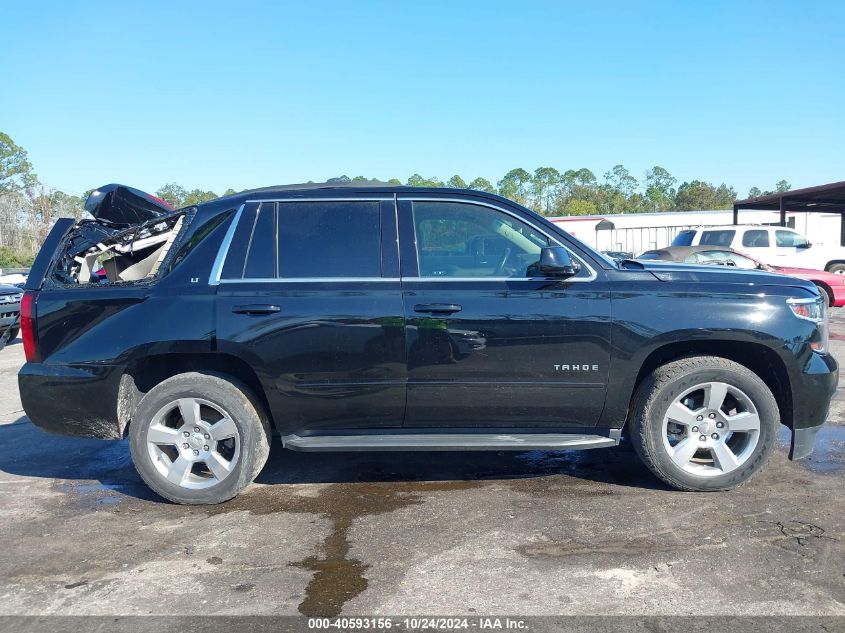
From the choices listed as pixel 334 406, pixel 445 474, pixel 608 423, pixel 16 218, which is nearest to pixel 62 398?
pixel 334 406

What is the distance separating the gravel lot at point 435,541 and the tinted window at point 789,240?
1415 cm

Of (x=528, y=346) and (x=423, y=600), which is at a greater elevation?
(x=528, y=346)

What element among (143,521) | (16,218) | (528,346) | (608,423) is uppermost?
(16,218)

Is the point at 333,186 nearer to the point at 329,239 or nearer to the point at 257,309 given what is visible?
the point at 329,239

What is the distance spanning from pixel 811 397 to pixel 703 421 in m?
0.65

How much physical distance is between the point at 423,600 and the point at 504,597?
1.20 ft

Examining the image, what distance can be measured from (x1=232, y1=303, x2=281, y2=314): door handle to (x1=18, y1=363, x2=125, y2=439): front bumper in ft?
2.74

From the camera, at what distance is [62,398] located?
4.14 meters

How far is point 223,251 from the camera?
13.7 ft

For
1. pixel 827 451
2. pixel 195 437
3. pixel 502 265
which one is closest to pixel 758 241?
pixel 827 451

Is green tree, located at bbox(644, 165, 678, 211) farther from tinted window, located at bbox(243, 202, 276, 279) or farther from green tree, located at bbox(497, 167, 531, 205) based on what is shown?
tinted window, located at bbox(243, 202, 276, 279)

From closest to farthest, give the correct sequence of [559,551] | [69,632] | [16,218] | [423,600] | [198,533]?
[69,632] < [423,600] < [559,551] < [198,533] < [16,218]

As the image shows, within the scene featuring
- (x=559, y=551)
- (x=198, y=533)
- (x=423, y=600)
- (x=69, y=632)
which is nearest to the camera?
(x=69, y=632)

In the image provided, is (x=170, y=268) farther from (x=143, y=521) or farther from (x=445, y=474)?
(x=445, y=474)
